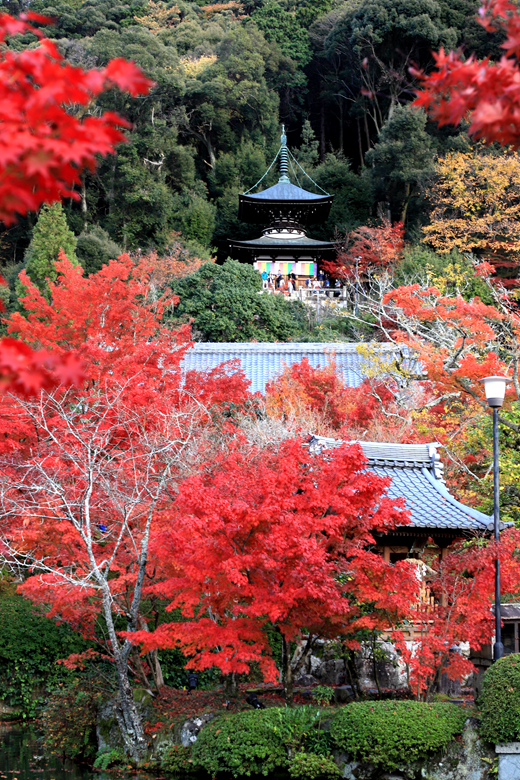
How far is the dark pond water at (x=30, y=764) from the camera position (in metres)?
9.12

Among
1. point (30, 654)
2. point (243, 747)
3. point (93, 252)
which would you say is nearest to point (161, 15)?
point (93, 252)

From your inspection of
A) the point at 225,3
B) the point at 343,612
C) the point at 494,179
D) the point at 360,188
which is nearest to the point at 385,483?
the point at 343,612

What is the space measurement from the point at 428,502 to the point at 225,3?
4570cm

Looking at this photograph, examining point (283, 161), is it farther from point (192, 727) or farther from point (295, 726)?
point (295, 726)

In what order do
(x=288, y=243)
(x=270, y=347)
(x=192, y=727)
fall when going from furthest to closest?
(x=288, y=243) < (x=270, y=347) < (x=192, y=727)

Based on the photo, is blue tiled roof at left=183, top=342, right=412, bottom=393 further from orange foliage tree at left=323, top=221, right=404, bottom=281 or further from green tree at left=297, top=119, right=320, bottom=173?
green tree at left=297, top=119, right=320, bottom=173

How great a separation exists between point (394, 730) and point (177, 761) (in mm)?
2737

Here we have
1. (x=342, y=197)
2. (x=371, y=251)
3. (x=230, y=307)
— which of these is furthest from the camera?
(x=342, y=197)

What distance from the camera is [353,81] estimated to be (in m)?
40.8

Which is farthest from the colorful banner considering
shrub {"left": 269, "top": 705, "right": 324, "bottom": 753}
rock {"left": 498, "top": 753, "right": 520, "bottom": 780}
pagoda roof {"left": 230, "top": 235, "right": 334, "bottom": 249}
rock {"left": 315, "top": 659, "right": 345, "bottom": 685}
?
rock {"left": 498, "top": 753, "right": 520, "bottom": 780}

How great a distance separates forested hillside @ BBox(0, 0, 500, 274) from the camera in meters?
32.2

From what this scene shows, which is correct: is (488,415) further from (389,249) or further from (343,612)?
(389,249)

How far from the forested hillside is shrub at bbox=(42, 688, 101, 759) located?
21.6m

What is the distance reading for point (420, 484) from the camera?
38.8 ft
